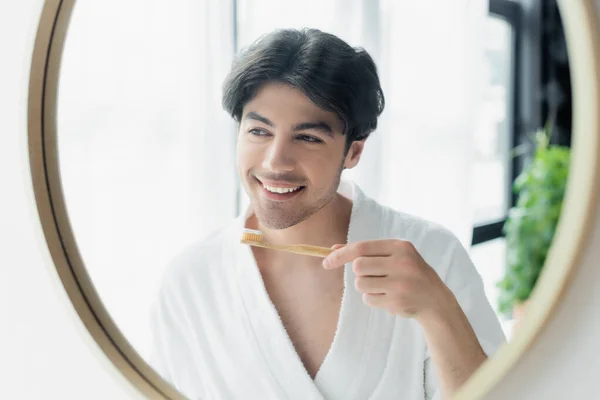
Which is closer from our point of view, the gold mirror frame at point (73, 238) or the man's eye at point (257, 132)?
the gold mirror frame at point (73, 238)

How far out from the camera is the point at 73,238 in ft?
2.21

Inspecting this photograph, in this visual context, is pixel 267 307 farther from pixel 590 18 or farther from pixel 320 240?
pixel 590 18

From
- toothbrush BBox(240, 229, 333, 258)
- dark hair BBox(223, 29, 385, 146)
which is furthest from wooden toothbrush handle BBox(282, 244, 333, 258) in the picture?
dark hair BBox(223, 29, 385, 146)

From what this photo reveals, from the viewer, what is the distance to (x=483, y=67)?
1.50ft

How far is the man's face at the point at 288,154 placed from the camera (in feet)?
1.70

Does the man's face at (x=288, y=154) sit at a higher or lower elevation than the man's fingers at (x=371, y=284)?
higher

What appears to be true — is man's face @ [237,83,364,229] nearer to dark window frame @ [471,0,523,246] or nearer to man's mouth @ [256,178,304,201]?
man's mouth @ [256,178,304,201]

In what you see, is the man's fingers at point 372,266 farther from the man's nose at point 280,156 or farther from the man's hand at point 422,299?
the man's nose at point 280,156

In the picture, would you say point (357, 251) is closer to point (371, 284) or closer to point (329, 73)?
point (371, 284)

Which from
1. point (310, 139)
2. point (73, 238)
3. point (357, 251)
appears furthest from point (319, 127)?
point (73, 238)

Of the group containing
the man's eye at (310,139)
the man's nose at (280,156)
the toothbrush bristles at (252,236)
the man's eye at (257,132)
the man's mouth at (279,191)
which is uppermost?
the man's eye at (257,132)

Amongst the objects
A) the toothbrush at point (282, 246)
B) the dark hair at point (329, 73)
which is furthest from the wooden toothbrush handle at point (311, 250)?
the dark hair at point (329, 73)

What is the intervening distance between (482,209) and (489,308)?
78 mm

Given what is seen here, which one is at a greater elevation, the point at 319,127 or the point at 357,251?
the point at 319,127
